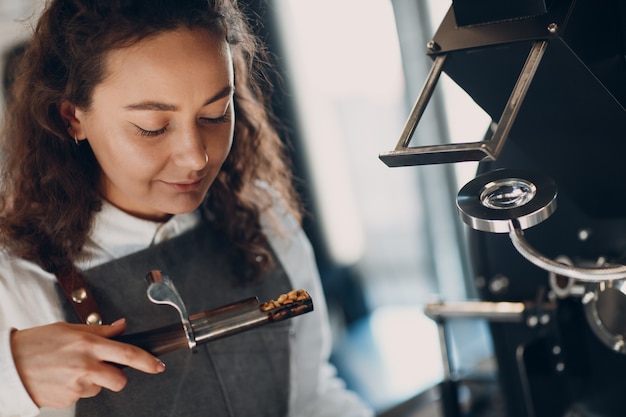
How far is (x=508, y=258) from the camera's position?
1.09 meters

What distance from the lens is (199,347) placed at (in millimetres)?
1103

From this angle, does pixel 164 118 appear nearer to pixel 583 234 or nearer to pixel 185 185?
pixel 185 185

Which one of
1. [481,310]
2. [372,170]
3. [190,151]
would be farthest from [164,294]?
[372,170]

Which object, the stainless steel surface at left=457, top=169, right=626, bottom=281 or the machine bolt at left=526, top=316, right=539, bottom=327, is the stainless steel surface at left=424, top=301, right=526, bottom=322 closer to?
the machine bolt at left=526, top=316, right=539, bottom=327

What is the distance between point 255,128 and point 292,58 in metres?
1.50

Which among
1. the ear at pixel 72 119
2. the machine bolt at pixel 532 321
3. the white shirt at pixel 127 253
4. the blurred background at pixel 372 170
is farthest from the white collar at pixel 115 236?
the blurred background at pixel 372 170

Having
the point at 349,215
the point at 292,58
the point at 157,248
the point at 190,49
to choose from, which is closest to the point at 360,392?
the point at 349,215

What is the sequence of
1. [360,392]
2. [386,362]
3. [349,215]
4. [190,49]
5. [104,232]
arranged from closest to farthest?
[190,49] < [104,232] < [360,392] < [386,362] < [349,215]

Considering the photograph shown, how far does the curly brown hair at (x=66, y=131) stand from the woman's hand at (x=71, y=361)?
22 centimetres

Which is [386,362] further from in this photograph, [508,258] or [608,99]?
[608,99]

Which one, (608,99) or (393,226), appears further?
(393,226)

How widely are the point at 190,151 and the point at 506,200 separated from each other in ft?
1.28

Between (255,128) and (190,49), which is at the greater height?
(190,49)

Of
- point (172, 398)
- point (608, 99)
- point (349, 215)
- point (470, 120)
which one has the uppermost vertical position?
point (608, 99)
